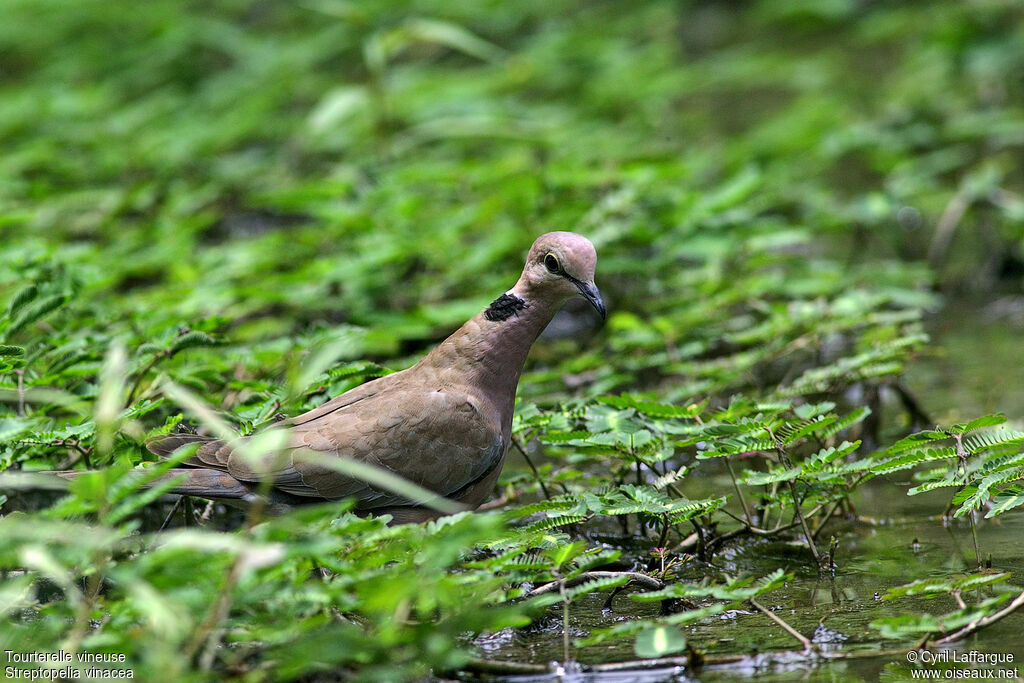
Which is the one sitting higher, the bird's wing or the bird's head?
the bird's head

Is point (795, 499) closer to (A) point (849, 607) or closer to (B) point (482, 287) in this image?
(A) point (849, 607)

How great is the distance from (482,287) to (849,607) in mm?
2932

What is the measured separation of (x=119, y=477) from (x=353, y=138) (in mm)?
6053

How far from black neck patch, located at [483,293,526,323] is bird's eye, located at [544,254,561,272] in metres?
0.15

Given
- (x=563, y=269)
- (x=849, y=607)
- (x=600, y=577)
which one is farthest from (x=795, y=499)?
(x=563, y=269)

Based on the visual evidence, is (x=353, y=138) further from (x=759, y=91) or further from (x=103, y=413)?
(x=103, y=413)

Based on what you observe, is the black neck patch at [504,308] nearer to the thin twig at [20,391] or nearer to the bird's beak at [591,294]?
the bird's beak at [591,294]

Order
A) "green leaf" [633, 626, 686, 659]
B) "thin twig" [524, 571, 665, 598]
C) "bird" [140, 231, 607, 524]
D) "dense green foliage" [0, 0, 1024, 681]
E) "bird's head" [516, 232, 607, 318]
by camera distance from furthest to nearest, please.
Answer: "bird's head" [516, 232, 607, 318], "bird" [140, 231, 607, 524], "thin twig" [524, 571, 665, 598], "green leaf" [633, 626, 686, 659], "dense green foliage" [0, 0, 1024, 681]

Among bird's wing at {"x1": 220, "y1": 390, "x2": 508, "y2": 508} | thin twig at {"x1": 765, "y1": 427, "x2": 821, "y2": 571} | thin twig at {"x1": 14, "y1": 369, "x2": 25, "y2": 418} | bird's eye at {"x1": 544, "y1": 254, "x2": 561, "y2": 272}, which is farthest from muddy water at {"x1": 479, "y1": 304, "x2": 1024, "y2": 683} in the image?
thin twig at {"x1": 14, "y1": 369, "x2": 25, "y2": 418}

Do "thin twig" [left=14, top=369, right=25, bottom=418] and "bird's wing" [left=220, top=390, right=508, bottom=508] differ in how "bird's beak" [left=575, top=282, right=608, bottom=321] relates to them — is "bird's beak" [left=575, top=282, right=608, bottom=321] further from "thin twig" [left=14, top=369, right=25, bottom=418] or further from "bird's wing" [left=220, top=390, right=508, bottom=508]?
"thin twig" [left=14, top=369, right=25, bottom=418]

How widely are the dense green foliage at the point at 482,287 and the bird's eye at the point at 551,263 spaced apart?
0.48 m

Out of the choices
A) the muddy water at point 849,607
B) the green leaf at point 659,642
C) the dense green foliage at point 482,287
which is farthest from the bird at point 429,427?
the green leaf at point 659,642

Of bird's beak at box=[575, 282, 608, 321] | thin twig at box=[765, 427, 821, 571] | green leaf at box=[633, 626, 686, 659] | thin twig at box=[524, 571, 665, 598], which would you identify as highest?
bird's beak at box=[575, 282, 608, 321]

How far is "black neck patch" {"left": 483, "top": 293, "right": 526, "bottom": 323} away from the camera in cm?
348
